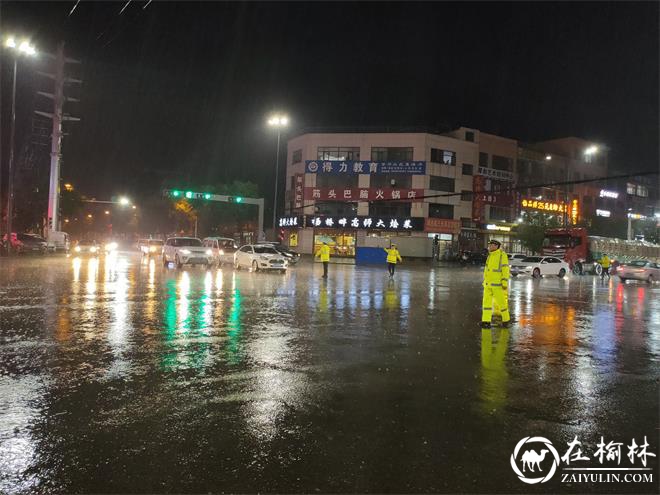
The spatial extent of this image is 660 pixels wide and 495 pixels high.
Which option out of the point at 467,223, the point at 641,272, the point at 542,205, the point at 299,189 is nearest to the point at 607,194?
the point at 542,205

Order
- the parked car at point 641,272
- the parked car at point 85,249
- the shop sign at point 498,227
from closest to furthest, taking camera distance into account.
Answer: the parked car at point 641,272 → the parked car at point 85,249 → the shop sign at point 498,227

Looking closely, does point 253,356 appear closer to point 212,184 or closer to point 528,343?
point 528,343

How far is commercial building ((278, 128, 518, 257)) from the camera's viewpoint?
5409cm

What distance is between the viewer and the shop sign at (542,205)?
197ft

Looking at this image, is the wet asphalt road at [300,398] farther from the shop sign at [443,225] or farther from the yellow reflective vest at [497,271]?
the shop sign at [443,225]

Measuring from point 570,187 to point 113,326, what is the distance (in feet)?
227

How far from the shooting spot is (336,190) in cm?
5497

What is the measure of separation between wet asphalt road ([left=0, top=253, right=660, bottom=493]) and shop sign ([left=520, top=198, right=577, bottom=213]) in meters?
51.7

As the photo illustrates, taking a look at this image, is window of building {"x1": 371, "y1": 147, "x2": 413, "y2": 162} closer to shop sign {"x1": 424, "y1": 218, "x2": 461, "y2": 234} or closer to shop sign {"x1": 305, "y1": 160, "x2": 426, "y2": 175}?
shop sign {"x1": 305, "y1": 160, "x2": 426, "y2": 175}

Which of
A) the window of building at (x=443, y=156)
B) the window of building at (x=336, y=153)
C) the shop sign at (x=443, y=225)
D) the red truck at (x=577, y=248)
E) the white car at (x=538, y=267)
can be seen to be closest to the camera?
the white car at (x=538, y=267)

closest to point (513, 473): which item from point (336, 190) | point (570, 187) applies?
point (336, 190)

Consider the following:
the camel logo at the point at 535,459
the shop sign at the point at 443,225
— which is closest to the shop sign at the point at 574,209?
the shop sign at the point at 443,225

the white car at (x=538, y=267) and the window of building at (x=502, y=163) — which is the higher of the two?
the window of building at (x=502, y=163)

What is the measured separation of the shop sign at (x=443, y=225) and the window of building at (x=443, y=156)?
6.35m
